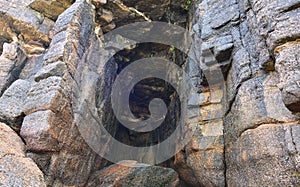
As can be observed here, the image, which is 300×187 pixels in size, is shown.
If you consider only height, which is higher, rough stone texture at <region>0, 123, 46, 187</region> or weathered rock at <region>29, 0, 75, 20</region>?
weathered rock at <region>29, 0, 75, 20</region>

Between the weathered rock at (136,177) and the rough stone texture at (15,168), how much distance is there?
6.42 feet

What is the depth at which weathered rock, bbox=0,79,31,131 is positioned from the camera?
4887mm

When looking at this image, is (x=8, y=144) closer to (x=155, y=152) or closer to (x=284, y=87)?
(x=284, y=87)

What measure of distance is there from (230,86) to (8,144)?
4.27 meters

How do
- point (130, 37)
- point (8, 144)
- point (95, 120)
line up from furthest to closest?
point (130, 37) < point (95, 120) < point (8, 144)

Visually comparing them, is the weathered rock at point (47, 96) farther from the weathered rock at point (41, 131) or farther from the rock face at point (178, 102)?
the weathered rock at point (41, 131)

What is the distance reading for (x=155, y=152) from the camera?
351 inches

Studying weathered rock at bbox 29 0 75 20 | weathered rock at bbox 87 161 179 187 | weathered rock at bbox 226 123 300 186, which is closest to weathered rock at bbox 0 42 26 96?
weathered rock at bbox 29 0 75 20

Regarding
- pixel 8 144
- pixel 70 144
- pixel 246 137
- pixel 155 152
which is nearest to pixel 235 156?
pixel 246 137

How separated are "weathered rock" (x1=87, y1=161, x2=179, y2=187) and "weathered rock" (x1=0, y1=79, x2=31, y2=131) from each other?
7.11 ft

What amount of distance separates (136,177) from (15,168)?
266 cm

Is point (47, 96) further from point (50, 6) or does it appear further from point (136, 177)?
point (50, 6)

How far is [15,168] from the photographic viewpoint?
341cm

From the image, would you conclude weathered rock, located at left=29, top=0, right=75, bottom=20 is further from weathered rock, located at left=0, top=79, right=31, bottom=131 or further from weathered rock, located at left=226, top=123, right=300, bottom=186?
weathered rock, located at left=226, top=123, right=300, bottom=186
